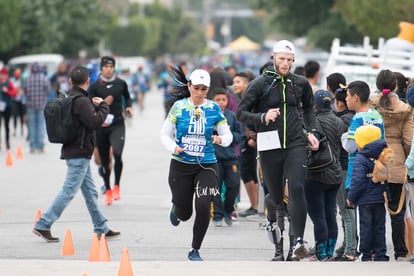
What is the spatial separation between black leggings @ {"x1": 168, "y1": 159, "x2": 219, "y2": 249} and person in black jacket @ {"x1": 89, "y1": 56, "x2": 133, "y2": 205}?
507 centimetres

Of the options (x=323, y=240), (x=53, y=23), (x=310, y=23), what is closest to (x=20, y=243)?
(x=323, y=240)

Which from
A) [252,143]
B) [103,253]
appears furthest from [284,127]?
[252,143]

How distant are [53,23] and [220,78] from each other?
38669 millimetres

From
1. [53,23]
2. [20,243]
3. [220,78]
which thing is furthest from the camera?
[53,23]

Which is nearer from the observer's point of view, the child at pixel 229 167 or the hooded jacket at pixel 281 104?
the hooded jacket at pixel 281 104

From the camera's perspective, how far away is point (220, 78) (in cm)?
1521

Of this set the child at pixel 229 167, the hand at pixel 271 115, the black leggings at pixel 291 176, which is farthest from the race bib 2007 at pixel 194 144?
the child at pixel 229 167

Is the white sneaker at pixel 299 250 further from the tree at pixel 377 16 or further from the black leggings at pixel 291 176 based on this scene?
the tree at pixel 377 16

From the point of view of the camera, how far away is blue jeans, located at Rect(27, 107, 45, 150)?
26031mm

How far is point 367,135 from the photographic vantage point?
1072 centimetres

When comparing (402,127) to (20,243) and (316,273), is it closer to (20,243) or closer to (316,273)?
(316,273)

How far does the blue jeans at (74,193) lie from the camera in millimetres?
12523

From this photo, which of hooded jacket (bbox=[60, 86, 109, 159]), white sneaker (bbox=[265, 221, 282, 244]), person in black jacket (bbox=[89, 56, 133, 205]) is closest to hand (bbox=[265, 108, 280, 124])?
white sneaker (bbox=[265, 221, 282, 244])

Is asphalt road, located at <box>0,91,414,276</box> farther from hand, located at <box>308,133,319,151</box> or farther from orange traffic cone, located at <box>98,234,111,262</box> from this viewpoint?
hand, located at <box>308,133,319,151</box>
